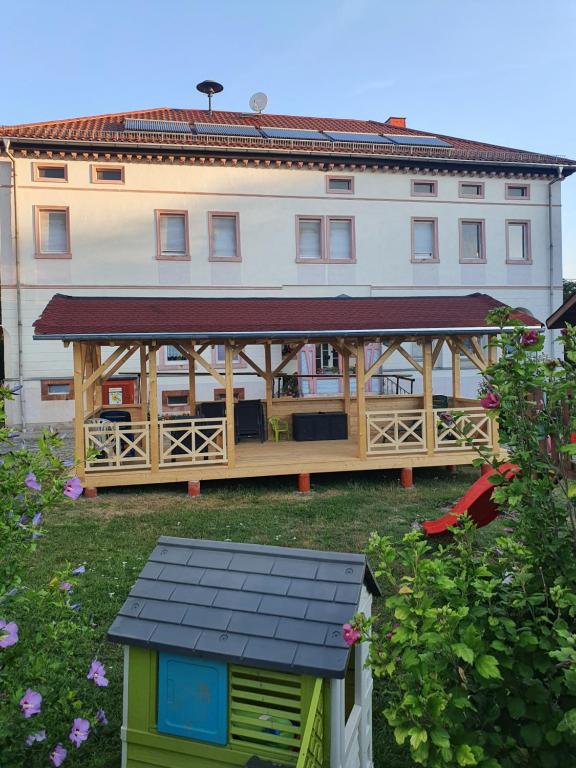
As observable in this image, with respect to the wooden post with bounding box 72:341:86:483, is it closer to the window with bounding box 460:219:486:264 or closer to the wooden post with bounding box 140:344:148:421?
the wooden post with bounding box 140:344:148:421

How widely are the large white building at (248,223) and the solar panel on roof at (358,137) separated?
0.08 meters

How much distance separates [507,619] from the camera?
2062mm

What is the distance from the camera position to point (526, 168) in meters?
24.1

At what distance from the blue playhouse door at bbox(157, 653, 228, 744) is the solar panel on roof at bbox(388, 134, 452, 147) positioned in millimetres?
23815

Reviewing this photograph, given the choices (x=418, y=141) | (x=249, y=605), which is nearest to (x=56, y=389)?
(x=418, y=141)

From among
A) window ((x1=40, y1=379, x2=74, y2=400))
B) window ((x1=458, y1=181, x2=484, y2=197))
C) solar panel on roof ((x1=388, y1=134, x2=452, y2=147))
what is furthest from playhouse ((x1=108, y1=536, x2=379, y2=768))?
window ((x1=458, y1=181, x2=484, y2=197))

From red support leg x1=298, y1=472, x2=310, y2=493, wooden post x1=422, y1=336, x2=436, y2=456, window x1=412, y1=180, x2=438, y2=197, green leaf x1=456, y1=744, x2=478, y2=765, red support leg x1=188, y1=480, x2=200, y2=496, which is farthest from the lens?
window x1=412, y1=180, x2=438, y2=197

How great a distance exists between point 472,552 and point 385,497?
309 inches

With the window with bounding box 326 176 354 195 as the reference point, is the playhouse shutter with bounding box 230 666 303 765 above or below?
below

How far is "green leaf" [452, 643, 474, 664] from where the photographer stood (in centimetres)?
183

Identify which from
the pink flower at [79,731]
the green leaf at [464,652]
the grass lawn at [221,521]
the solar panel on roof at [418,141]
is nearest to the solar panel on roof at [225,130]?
the solar panel on roof at [418,141]

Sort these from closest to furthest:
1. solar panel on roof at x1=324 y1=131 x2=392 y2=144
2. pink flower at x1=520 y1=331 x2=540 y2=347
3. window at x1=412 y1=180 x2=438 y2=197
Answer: pink flower at x1=520 y1=331 x2=540 y2=347 → solar panel on roof at x1=324 y1=131 x2=392 y2=144 → window at x1=412 y1=180 x2=438 y2=197

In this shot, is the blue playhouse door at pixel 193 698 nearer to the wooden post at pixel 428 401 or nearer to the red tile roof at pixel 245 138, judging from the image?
the wooden post at pixel 428 401

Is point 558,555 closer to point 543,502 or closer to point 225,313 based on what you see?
point 543,502
